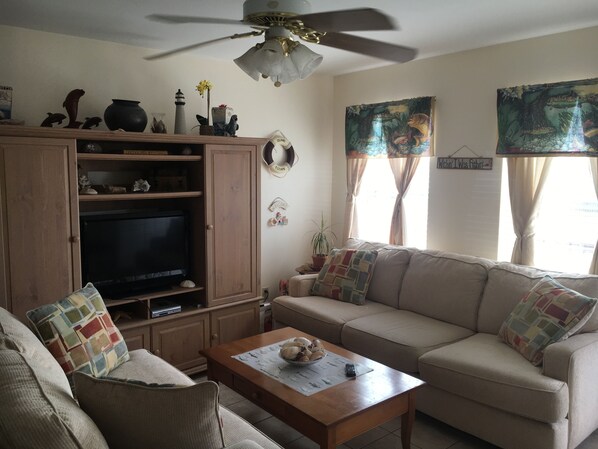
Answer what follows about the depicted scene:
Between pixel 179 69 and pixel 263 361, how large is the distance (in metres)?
2.53

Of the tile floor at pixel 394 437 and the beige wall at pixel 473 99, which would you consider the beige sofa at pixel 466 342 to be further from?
the beige wall at pixel 473 99

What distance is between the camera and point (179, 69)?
4.15 meters

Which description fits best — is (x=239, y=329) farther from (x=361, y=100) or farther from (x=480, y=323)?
(x=361, y=100)

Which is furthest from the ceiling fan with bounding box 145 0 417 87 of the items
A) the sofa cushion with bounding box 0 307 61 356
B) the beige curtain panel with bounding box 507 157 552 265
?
the beige curtain panel with bounding box 507 157 552 265

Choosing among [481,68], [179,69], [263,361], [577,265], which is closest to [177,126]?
[179,69]

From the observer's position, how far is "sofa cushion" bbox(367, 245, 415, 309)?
4.05 m

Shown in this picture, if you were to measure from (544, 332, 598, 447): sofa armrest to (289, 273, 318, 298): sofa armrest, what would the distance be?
79.2 inches

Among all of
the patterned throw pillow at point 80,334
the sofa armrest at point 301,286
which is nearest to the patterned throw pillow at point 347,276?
the sofa armrest at point 301,286

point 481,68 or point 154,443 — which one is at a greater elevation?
point 481,68

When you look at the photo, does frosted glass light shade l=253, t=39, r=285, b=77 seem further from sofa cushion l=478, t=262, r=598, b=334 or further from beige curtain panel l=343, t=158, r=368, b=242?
beige curtain panel l=343, t=158, r=368, b=242

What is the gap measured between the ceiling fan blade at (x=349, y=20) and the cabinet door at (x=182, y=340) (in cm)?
243

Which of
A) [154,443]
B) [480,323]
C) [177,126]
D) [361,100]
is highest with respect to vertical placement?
[361,100]

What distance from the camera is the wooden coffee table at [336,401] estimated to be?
230 cm

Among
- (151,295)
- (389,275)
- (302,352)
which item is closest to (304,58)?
(302,352)
